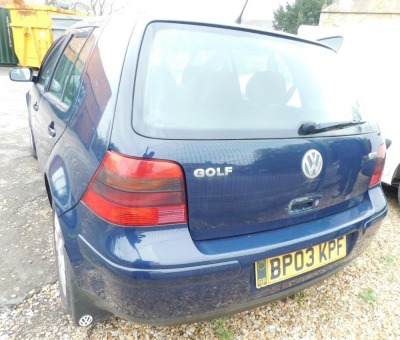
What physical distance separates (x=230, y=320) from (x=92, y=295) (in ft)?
2.84

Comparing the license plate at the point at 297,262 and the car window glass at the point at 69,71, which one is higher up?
the car window glass at the point at 69,71

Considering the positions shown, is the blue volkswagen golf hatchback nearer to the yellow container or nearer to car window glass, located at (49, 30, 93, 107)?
car window glass, located at (49, 30, 93, 107)

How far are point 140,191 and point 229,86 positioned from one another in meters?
0.63

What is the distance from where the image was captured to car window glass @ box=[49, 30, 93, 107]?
69.2 inches

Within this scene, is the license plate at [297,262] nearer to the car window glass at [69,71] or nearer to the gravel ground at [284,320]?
the gravel ground at [284,320]

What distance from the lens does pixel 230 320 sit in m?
1.88

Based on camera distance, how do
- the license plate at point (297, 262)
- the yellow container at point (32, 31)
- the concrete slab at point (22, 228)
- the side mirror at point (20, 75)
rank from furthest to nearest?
1. the yellow container at point (32, 31)
2. the side mirror at point (20, 75)
3. the concrete slab at point (22, 228)
4. the license plate at point (297, 262)

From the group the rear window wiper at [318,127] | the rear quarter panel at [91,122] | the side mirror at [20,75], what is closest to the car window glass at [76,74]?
the rear quarter panel at [91,122]

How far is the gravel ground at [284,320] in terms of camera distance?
1744mm

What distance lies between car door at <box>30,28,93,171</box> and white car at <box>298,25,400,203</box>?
2603 mm

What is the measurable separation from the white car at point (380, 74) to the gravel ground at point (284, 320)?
1.49m

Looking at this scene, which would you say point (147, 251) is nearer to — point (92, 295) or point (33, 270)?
point (92, 295)

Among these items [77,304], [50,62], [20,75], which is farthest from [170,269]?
[20,75]

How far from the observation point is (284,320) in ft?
6.34
